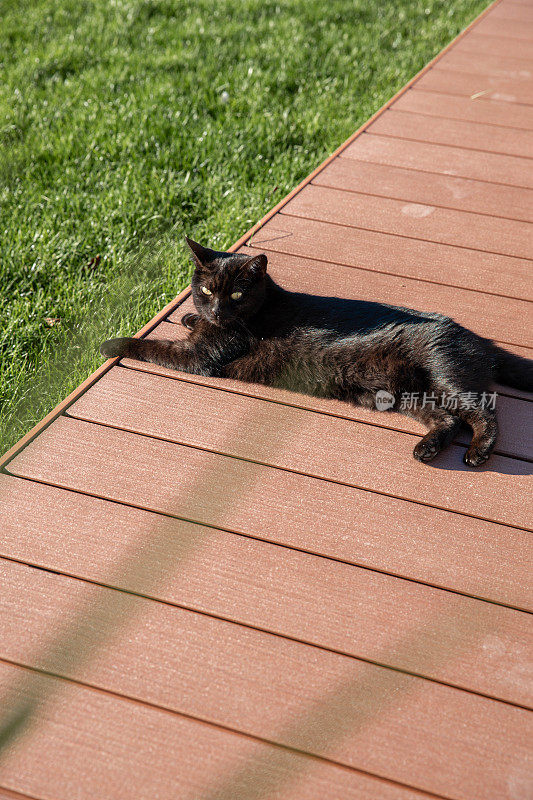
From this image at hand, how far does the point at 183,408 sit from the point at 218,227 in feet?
5.04

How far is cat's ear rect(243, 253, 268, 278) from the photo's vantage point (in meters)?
2.47

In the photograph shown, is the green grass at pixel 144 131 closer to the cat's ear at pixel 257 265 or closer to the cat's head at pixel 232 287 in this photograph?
the cat's head at pixel 232 287

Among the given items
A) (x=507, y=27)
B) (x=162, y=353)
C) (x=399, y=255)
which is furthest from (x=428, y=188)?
(x=507, y=27)

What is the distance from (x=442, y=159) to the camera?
3877 mm

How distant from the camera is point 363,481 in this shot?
2053mm

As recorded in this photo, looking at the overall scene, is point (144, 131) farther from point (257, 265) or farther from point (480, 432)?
point (480, 432)

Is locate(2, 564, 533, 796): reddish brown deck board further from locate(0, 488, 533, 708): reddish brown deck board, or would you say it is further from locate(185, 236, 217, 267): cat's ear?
locate(185, 236, 217, 267): cat's ear

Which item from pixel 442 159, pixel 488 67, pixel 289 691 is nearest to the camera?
pixel 289 691

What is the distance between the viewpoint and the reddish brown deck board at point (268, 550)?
5.65 feet

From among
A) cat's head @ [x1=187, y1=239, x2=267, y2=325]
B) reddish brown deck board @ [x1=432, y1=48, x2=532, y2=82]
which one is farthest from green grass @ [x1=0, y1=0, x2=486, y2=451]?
cat's head @ [x1=187, y1=239, x2=267, y2=325]

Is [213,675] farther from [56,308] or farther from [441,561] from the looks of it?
[56,308]

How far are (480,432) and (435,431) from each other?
0.43ft

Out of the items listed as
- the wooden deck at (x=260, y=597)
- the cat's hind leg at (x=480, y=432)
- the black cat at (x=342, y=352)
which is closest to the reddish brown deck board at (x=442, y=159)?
the wooden deck at (x=260, y=597)

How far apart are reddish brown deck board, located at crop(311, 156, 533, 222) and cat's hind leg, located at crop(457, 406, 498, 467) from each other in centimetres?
151
